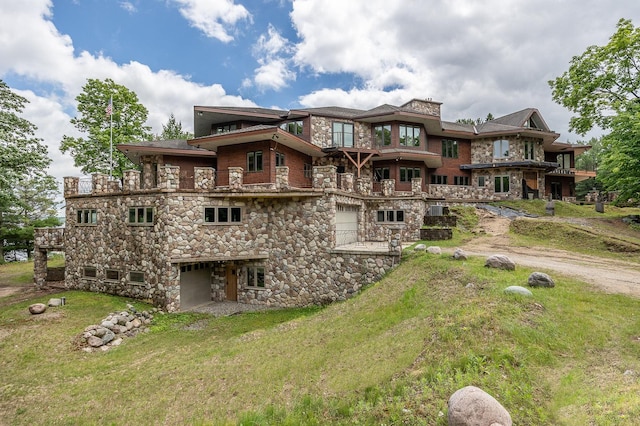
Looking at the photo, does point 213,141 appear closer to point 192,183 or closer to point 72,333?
point 192,183

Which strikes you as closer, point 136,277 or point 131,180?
point 136,277

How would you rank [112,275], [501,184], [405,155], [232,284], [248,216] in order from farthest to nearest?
[501,184] → [405,155] → [232,284] → [112,275] → [248,216]

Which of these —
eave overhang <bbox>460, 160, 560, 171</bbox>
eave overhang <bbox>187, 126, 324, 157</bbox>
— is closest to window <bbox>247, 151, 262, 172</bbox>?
eave overhang <bbox>187, 126, 324, 157</bbox>

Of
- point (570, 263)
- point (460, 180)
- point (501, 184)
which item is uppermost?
point (460, 180)

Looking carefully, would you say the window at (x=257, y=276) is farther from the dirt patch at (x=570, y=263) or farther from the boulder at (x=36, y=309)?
the dirt patch at (x=570, y=263)

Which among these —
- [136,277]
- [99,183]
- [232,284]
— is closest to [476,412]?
[232,284]

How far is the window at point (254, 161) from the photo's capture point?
1892 centimetres

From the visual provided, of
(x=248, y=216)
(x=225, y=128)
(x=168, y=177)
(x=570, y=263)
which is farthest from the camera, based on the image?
(x=225, y=128)

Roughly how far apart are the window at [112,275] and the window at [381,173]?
19.3 metres

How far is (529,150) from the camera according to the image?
1157 inches

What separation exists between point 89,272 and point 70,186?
566 centimetres

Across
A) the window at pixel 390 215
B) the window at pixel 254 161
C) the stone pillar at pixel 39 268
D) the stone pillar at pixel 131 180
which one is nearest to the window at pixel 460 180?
the window at pixel 390 215

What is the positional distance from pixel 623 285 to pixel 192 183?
19.3 metres

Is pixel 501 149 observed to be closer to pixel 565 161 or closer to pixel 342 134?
pixel 565 161
